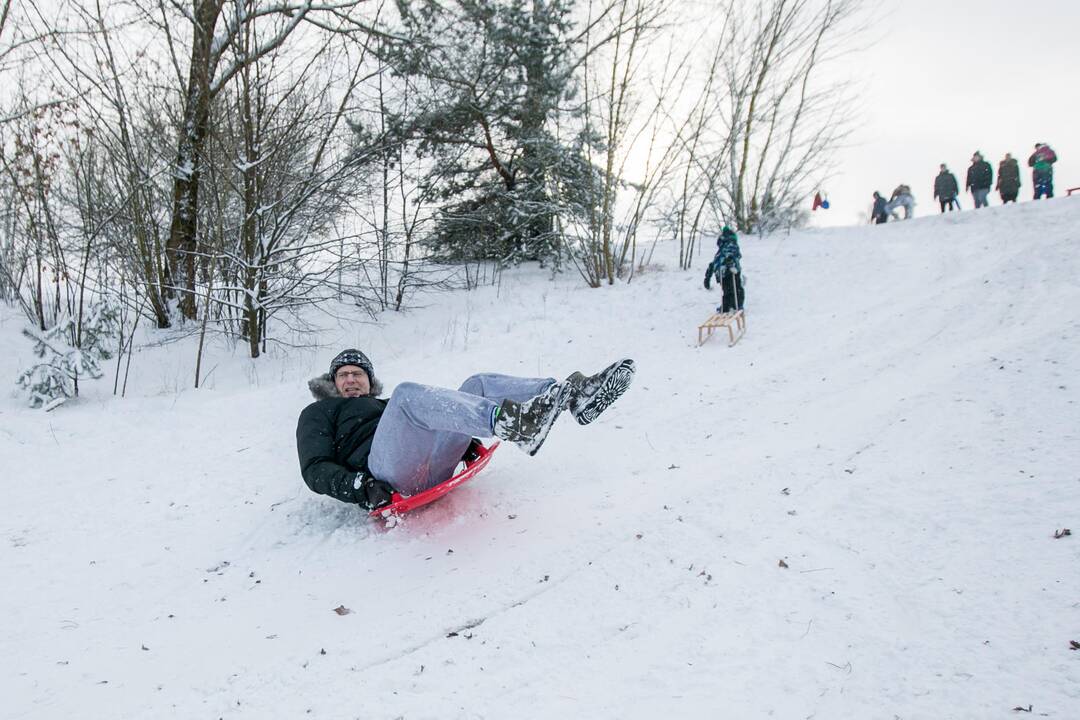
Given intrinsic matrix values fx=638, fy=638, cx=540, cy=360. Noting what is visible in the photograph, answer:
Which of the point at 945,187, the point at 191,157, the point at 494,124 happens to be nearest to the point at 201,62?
the point at 191,157

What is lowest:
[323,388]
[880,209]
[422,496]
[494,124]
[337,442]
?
[422,496]

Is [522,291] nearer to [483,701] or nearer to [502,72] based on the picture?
[502,72]

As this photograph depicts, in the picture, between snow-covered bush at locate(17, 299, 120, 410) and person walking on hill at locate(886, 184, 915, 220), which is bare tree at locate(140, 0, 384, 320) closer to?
snow-covered bush at locate(17, 299, 120, 410)

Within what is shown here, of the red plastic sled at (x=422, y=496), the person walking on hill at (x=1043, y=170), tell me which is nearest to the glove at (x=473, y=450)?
the red plastic sled at (x=422, y=496)

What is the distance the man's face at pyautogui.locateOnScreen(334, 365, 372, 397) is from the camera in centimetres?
362

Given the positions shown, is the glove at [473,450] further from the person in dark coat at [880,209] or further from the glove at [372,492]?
the person in dark coat at [880,209]

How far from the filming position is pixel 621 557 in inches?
106

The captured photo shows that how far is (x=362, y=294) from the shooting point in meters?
8.62

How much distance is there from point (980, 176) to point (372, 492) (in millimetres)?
14174

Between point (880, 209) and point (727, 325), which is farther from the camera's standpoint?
point (880, 209)

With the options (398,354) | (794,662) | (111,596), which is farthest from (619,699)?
(398,354)

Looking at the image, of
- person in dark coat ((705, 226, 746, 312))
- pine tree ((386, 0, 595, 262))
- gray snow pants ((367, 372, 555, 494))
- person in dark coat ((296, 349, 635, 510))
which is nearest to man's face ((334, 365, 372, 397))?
person in dark coat ((296, 349, 635, 510))

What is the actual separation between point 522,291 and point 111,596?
7.35m

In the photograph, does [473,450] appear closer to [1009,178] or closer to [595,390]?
[595,390]
